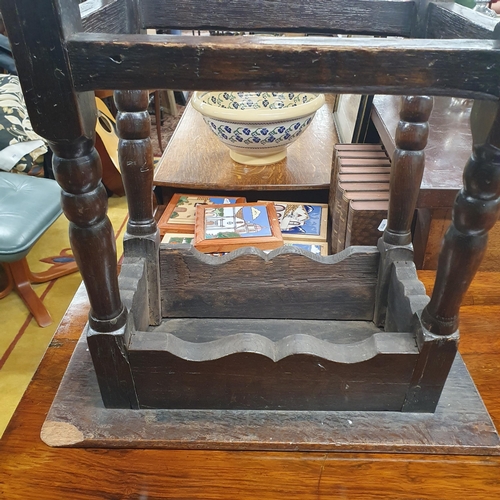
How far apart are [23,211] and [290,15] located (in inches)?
35.5

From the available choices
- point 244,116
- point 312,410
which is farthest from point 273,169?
point 312,410

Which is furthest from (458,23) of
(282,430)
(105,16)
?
(282,430)

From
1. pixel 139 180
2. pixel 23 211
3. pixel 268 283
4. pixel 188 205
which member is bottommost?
pixel 23 211

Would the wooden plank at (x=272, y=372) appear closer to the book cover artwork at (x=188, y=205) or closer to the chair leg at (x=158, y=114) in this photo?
the book cover artwork at (x=188, y=205)

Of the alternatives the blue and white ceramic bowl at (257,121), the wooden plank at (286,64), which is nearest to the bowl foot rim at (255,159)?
the blue and white ceramic bowl at (257,121)

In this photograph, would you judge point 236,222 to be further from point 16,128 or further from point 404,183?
point 16,128

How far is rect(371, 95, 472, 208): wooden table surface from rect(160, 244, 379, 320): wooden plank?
153 mm

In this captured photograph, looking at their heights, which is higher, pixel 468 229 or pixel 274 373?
pixel 468 229

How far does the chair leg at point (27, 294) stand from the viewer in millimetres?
1315

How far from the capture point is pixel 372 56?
0.34 meters

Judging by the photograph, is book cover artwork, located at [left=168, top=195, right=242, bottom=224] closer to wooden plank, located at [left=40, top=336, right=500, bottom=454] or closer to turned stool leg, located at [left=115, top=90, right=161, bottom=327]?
turned stool leg, located at [left=115, top=90, right=161, bottom=327]

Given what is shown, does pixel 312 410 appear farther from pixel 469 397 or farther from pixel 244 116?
pixel 244 116

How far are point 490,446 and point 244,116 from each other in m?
0.67

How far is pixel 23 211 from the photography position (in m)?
1.20
